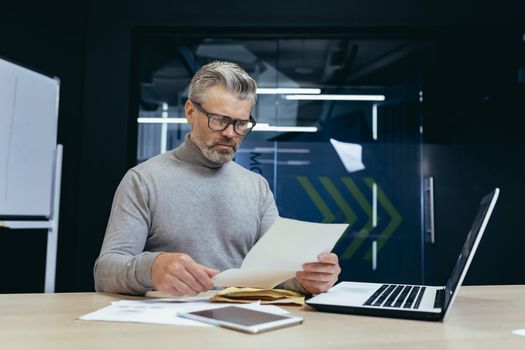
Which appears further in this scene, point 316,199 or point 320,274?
point 316,199

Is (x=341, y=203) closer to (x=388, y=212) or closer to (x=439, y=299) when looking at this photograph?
(x=388, y=212)

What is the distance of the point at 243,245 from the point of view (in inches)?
67.2

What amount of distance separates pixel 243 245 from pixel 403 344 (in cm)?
103

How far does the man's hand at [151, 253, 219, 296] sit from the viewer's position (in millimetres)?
1021

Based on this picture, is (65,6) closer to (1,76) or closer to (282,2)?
(1,76)

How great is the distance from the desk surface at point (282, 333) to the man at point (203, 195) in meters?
0.52

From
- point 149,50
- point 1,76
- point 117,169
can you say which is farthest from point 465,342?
point 149,50

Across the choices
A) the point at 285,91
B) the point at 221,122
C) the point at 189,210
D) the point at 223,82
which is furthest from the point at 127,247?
the point at 285,91

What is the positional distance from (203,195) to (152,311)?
784 millimetres

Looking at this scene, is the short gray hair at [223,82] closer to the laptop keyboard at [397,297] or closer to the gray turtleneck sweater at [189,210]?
the gray turtleneck sweater at [189,210]

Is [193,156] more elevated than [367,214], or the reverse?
[193,156]

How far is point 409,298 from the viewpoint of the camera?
1.05 m

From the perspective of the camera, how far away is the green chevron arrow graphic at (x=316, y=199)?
3.67m

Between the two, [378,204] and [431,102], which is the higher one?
[431,102]
